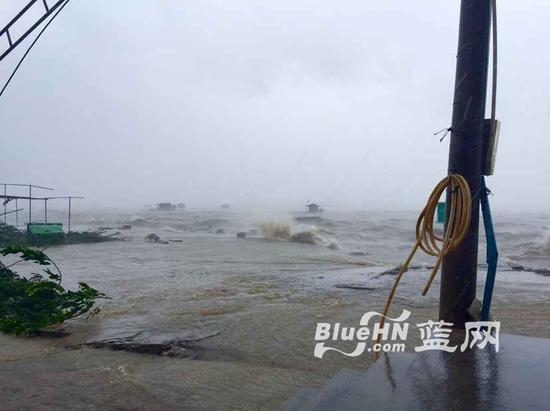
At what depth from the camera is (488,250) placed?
3.72m

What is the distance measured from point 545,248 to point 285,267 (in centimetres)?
1241

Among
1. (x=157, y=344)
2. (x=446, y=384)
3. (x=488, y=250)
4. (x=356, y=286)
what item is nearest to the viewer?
(x=446, y=384)

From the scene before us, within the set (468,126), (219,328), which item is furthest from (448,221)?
(219,328)

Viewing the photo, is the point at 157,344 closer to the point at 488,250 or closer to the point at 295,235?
the point at 488,250

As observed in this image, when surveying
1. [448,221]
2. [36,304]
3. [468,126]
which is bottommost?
[36,304]

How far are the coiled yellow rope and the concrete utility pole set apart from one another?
11cm

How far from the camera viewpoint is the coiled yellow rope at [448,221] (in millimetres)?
3588

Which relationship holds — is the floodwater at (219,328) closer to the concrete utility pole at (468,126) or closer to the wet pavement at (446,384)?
the wet pavement at (446,384)

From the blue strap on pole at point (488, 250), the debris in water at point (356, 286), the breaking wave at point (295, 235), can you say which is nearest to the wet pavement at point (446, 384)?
the blue strap on pole at point (488, 250)

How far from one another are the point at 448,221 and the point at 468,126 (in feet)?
2.54

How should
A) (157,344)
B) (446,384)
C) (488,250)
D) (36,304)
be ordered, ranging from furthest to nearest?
(36,304)
(157,344)
(488,250)
(446,384)

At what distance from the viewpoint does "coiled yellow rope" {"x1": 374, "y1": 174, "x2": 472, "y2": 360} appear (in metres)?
3.59

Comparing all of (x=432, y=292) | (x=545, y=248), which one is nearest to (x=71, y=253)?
(x=432, y=292)

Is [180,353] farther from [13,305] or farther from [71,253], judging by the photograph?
[71,253]
